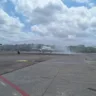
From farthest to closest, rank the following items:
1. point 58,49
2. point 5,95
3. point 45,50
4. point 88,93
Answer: point 58,49
point 45,50
point 88,93
point 5,95

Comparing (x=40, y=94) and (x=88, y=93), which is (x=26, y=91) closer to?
(x=40, y=94)

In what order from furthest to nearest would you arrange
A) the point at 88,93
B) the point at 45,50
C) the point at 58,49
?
the point at 58,49 < the point at 45,50 < the point at 88,93

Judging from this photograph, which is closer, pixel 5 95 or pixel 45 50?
pixel 5 95

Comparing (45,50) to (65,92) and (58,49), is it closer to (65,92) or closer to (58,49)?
(58,49)

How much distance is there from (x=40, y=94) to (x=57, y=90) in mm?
1225

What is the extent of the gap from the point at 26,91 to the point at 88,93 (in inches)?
103

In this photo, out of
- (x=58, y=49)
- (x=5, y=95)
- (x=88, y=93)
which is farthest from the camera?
(x=58, y=49)

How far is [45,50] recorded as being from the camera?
123 metres

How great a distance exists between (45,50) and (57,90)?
4425 inches

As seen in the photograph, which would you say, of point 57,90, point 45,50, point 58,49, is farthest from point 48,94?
point 58,49

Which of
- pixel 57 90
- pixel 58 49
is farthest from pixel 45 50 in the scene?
pixel 57 90

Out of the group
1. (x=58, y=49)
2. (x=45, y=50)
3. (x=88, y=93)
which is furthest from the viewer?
(x=58, y=49)

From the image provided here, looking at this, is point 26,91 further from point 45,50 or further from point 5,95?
point 45,50

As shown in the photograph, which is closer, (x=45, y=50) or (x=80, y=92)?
(x=80, y=92)
